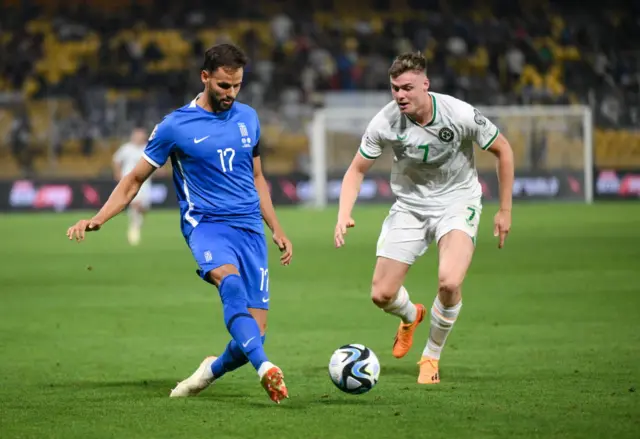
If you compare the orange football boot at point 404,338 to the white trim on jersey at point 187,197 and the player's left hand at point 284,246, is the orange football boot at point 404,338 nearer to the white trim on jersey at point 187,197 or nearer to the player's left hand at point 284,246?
the player's left hand at point 284,246

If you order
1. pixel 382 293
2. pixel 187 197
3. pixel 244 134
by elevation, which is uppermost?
pixel 244 134

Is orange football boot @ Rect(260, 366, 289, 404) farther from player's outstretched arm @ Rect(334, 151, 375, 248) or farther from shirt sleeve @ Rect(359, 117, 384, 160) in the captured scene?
shirt sleeve @ Rect(359, 117, 384, 160)

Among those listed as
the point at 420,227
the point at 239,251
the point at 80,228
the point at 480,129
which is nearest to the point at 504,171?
the point at 480,129

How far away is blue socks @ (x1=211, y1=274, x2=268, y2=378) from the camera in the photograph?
6984 mm

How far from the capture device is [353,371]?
7.31 m

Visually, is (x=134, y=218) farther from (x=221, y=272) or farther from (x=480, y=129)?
(x=221, y=272)

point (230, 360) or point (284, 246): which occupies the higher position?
point (284, 246)

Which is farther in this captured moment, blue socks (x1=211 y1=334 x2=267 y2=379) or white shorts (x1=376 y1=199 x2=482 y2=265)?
white shorts (x1=376 y1=199 x2=482 y2=265)

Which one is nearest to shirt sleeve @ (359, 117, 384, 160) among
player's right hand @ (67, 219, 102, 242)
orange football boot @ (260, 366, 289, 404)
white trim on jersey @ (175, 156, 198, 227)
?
white trim on jersey @ (175, 156, 198, 227)

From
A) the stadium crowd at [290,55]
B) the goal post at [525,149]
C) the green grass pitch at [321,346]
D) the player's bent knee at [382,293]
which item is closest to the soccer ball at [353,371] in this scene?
the green grass pitch at [321,346]

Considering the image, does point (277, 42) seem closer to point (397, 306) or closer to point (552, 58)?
point (552, 58)

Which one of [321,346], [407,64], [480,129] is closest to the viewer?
[407,64]

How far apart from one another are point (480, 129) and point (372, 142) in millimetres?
746

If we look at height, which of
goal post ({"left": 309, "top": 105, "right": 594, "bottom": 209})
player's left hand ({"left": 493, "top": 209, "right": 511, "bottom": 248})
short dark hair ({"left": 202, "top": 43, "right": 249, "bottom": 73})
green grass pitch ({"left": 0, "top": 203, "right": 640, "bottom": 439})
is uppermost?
short dark hair ({"left": 202, "top": 43, "right": 249, "bottom": 73})
